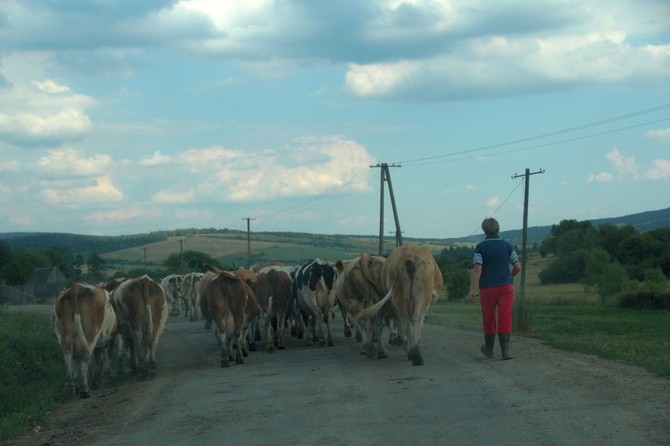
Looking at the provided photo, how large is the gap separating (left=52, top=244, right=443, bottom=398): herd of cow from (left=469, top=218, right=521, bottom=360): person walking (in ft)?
3.00

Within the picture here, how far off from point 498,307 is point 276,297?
24.8ft

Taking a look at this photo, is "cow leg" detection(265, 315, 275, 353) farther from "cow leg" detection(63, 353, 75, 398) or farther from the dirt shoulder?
"cow leg" detection(63, 353, 75, 398)

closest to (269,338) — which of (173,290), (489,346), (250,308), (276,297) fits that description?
(276,297)

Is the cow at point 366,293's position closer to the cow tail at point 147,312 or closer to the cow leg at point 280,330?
the cow leg at point 280,330

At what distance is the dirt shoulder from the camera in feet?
29.6

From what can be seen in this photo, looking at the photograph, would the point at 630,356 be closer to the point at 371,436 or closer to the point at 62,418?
the point at 371,436

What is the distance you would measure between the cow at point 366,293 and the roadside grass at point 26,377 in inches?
226

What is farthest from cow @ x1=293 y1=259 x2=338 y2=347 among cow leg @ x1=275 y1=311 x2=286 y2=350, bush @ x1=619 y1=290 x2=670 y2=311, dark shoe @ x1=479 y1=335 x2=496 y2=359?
bush @ x1=619 y1=290 x2=670 y2=311

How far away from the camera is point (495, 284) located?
49.1 feet

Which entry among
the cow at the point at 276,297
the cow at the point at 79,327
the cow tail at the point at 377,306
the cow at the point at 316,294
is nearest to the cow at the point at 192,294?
the cow at the point at 276,297

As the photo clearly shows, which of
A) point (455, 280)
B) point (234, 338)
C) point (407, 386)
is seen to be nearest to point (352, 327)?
point (234, 338)

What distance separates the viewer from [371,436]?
902cm

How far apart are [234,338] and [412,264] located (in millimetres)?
4865

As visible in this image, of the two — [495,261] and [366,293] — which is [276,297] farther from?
[495,261]
